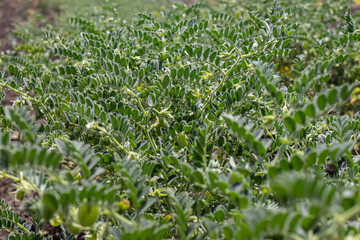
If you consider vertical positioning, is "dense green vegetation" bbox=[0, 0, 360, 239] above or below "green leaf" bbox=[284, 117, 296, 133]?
below

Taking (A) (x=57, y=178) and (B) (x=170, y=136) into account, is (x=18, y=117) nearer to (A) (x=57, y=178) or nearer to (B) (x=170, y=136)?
(A) (x=57, y=178)

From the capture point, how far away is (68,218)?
0.83 meters

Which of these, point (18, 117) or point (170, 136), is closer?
point (18, 117)

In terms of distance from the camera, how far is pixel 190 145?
127 centimetres

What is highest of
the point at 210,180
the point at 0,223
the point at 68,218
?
the point at 210,180

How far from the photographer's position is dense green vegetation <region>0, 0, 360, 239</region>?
76cm

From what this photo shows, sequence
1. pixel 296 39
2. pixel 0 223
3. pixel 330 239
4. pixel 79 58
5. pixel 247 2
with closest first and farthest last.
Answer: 1. pixel 330 239
2. pixel 0 223
3. pixel 79 58
4. pixel 296 39
5. pixel 247 2

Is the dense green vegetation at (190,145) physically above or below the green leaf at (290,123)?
below

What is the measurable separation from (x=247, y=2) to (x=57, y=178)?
2.68m

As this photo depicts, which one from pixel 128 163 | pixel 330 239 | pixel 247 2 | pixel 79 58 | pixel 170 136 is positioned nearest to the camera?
pixel 330 239

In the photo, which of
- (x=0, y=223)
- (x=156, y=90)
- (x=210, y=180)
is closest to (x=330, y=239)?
(x=210, y=180)

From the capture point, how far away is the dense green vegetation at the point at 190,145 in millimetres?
756

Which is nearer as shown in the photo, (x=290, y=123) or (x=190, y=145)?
(x=290, y=123)

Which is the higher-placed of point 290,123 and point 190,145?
point 290,123
